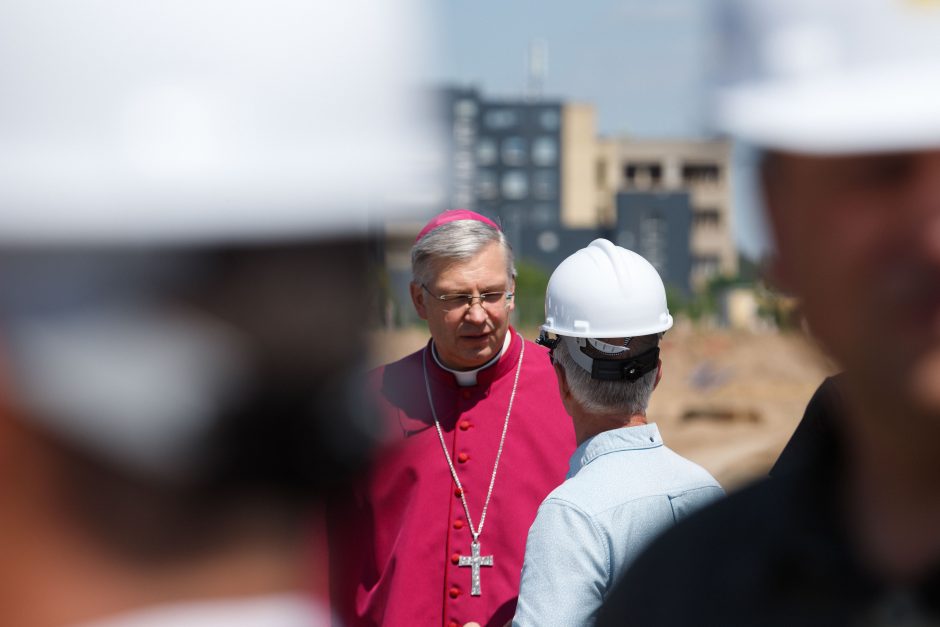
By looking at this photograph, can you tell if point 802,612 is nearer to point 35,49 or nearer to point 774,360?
point 35,49

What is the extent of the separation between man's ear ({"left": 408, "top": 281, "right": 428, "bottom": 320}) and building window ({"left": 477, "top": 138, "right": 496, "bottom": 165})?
8342 cm

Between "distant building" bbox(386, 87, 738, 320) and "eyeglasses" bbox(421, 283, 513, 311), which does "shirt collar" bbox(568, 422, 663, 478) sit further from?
"distant building" bbox(386, 87, 738, 320)

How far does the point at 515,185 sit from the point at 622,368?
85277mm

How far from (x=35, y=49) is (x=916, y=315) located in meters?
0.73

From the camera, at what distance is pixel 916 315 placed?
105cm

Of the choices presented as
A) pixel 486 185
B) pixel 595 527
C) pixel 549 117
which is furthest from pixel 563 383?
pixel 486 185

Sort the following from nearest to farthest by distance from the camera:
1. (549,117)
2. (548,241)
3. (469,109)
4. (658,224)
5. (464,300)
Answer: (464,300) < (658,224) < (548,241) < (469,109) < (549,117)

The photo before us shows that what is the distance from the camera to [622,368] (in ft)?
A: 9.41

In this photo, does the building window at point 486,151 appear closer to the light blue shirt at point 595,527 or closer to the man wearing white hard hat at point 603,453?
the man wearing white hard hat at point 603,453

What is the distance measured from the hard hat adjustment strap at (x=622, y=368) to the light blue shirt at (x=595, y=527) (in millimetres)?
126

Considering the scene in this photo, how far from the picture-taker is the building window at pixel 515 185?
87438mm

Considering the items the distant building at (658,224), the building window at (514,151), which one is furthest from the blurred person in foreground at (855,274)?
the building window at (514,151)

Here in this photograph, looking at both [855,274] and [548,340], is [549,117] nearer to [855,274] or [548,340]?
[548,340]

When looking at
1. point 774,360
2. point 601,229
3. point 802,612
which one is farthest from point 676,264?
point 802,612
